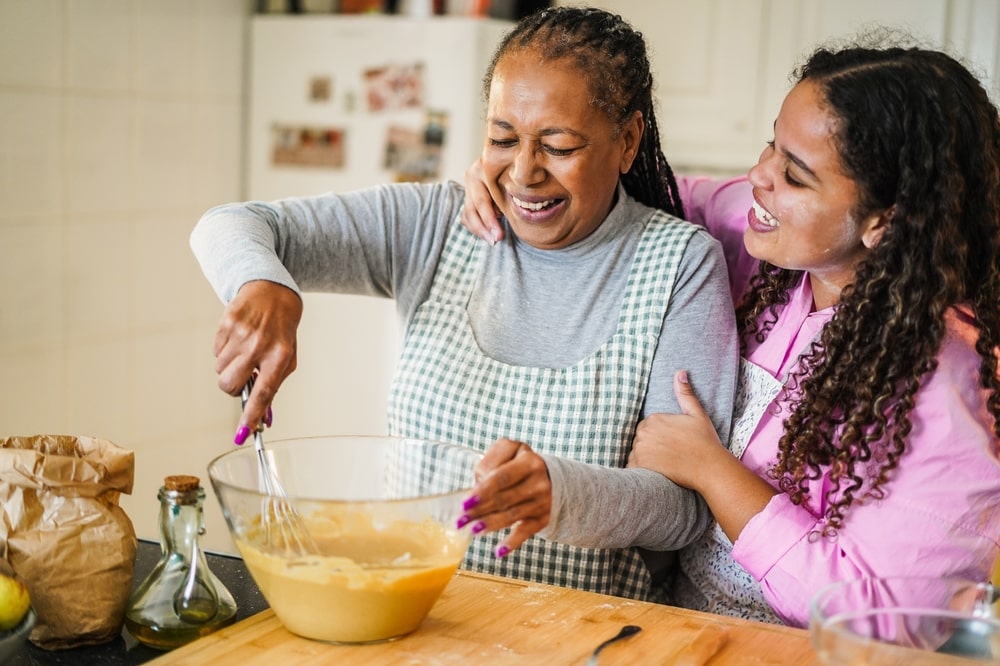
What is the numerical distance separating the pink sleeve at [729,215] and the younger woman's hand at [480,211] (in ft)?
1.06

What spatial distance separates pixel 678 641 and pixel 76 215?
1.87 meters

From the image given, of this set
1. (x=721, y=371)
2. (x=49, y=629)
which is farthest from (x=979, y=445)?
(x=49, y=629)

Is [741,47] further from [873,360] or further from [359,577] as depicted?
[359,577]

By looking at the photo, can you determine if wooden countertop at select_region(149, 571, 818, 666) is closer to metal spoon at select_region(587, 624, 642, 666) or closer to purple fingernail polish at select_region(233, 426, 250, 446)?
metal spoon at select_region(587, 624, 642, 666)

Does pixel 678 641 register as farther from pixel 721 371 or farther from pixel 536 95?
pixel 536 95

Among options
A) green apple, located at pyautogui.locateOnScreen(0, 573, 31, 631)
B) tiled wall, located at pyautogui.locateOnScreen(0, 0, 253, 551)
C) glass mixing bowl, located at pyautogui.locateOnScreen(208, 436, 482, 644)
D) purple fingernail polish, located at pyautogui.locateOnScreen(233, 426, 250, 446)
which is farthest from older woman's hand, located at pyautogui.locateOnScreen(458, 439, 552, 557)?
tiled wall, located at pyautogui.locateOnScreen(0, 0, 253, 551)

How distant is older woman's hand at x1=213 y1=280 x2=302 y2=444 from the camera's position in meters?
1.11

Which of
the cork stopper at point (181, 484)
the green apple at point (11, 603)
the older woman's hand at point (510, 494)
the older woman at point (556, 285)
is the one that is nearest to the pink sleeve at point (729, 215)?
the older woman at point (556, 285)

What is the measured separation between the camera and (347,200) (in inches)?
59.5

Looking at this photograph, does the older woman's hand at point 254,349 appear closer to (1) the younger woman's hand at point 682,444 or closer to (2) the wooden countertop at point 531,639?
(2) the wooden countertop at point 531,639

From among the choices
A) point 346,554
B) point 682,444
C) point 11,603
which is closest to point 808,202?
point 682,444

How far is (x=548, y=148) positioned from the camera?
53.5 inches

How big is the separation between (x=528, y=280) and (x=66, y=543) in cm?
68

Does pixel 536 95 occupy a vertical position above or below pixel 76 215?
above
